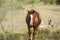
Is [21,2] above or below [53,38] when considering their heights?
above

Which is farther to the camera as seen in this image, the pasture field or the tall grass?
the pasture field

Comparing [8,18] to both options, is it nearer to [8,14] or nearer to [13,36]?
[8,14]

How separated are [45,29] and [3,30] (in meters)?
1.15

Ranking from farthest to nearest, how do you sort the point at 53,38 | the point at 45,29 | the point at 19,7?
the point at 19,7 < the point at 45,29 < the point at 53,38

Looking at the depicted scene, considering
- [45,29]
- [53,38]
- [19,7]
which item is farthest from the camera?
[19,7]

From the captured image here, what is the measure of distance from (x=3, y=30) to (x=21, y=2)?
0.93 metres

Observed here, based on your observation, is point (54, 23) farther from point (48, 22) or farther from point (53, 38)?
point (53, 38)

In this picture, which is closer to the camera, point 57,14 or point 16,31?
point 16,31

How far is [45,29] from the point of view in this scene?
18.5 feet

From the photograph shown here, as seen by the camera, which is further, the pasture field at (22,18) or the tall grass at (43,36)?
the pasture field at (22,18)

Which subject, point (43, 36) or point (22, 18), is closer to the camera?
point (43, 36)

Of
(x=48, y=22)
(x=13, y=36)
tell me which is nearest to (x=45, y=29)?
(x=48, y=22)

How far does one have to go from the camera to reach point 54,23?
619cm

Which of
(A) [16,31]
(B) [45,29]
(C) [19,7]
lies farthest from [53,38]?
(C) [19,7]
